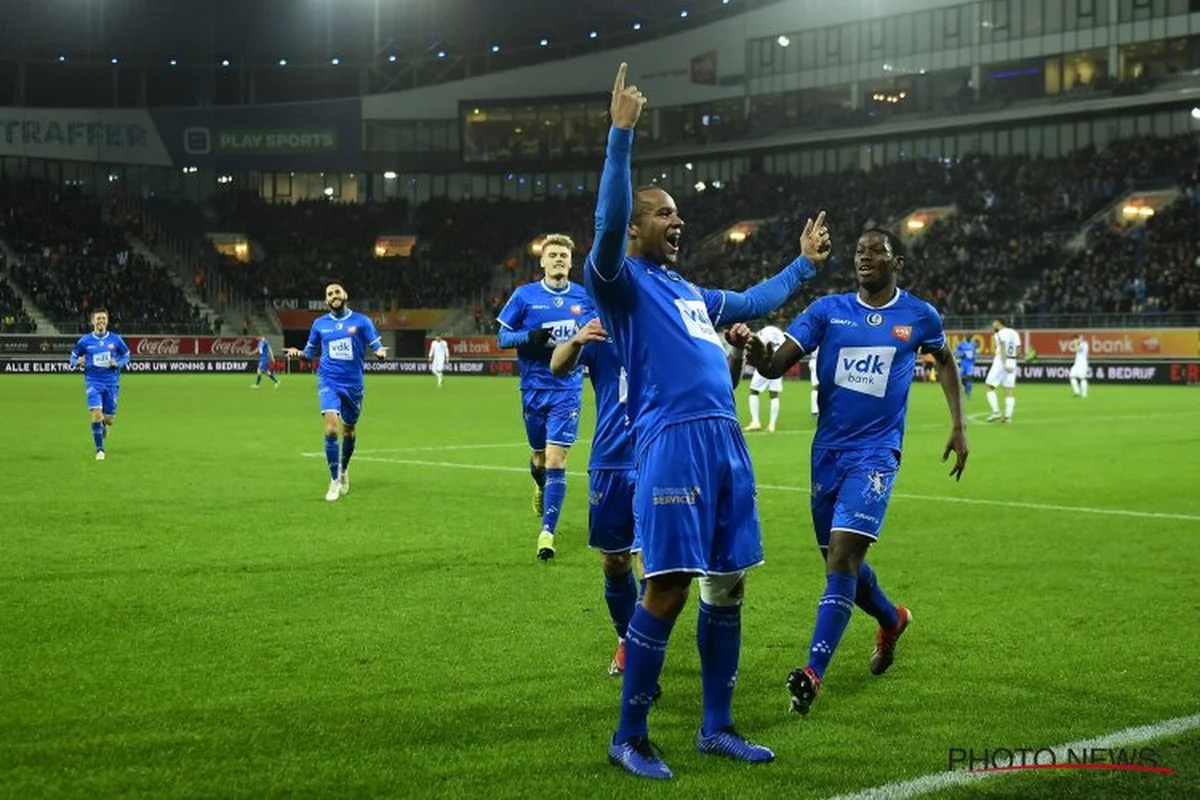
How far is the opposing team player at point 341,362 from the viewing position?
Answer: 16.7 metres

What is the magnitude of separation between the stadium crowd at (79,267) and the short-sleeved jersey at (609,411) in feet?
201

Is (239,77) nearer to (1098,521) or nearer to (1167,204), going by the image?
(1167,204)

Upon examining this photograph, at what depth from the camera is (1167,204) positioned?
59.9 meters

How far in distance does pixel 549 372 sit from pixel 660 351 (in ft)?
20.3

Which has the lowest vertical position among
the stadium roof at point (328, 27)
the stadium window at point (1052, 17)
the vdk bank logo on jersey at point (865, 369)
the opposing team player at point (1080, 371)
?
the opposing team player at point (1080, 371)

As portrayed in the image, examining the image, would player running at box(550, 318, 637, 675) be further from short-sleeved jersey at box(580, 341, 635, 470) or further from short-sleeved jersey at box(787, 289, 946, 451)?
short-sleeved jersey at box(787, 289, 946, 451)

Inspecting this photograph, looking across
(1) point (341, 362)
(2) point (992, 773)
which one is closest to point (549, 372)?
(1) point (341, 362)

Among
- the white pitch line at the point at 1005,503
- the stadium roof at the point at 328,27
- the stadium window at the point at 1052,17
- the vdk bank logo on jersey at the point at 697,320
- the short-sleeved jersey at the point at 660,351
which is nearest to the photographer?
the short-sleeved jersey at the point at 660,351

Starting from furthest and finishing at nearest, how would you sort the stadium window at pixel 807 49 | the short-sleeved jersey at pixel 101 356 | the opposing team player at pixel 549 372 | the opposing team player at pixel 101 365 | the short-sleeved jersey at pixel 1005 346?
the stadium window at pixel 807 49 → the short-sleeved jersey at pixel 1005 346 → the short-sleeved jersey at pixel 101 356 → the opposing team player at pixel 101 365 → the opposing team player at pixel 549 372

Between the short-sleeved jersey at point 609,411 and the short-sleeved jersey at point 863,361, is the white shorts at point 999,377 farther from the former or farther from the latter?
the short-sleeved jersey at point 609,411

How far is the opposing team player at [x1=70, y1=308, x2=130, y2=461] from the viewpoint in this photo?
22016 millimetres

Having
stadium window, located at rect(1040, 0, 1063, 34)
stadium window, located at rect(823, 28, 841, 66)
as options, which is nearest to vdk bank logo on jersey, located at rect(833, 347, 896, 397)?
stadium window, located at rect(1040, 0, 1063, 34)

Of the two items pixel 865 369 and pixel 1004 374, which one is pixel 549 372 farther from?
pixel 1004 374

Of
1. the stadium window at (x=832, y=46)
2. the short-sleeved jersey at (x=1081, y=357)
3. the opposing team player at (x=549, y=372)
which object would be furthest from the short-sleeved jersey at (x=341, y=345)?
the stadium window at (x=832, y=46)
